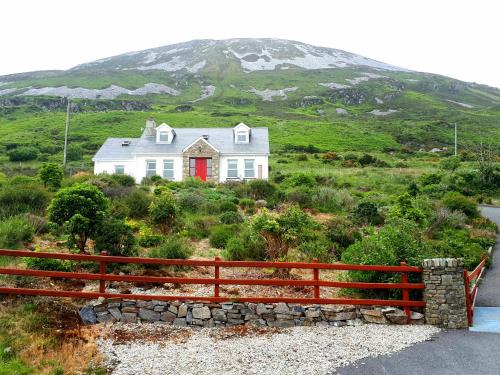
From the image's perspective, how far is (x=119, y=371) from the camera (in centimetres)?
671

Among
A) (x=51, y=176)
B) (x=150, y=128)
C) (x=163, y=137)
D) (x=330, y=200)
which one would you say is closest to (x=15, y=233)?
(x=51, y=176)

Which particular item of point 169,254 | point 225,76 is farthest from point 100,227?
point 225,76

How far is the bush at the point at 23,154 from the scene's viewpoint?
53.6 m

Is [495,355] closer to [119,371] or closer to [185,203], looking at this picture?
[119,371]

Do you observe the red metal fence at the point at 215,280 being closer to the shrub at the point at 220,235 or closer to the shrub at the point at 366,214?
the shrub at the point at 220,235

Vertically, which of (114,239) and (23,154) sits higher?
(23,154)

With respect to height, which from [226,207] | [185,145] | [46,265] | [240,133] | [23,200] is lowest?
[226,207]

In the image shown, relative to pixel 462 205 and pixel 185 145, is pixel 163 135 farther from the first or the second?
pixel 462 205

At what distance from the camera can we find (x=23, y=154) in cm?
5431

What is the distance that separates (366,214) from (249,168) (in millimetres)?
18184

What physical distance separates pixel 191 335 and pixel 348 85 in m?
144

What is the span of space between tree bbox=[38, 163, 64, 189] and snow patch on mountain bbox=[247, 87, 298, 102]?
102 meters

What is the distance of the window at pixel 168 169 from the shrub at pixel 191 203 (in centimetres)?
1531

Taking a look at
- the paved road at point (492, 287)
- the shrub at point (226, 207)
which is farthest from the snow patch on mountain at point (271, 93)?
the paved road at point (492, 287)
